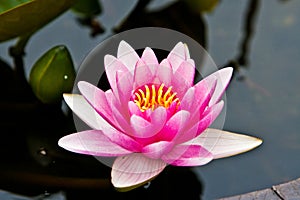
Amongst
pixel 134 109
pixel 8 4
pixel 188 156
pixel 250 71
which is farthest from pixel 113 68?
pixel 250 71

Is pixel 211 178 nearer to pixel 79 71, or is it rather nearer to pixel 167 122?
pixel 167 122

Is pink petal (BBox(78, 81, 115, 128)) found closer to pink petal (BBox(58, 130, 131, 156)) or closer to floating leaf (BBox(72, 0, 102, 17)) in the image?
pink petal (BBox(58, 130, 131, 156))

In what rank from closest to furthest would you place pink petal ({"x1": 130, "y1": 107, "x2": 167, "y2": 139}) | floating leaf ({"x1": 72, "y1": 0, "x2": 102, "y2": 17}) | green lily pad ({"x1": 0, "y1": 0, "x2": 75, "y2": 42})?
pink petal ({"x1": 130, "y1": 107, "x2": 167, "y2": 139}) → green lily pad ({"x1": 0, "y1": 0, "x2": 75, "y2": 42}) → floating leaf ({"x1": 72, "y1": 0, "x2": 102, "y2": 17})

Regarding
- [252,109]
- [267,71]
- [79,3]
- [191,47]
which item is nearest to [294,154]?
[252,109]

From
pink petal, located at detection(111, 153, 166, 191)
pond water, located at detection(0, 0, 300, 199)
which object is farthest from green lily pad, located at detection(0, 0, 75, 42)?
pink petal, located at detection(111, 153, 166, 191)

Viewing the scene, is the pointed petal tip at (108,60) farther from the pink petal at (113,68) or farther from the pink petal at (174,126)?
the pink petal at (174,126)

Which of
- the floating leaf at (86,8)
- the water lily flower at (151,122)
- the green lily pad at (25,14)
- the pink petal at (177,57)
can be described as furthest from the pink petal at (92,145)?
the floating leaf at (86,8)

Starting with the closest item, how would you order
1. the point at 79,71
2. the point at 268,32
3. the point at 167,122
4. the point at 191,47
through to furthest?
the point at 167,122, the point at 79,71, the point at 191,47, the point at 268,32
